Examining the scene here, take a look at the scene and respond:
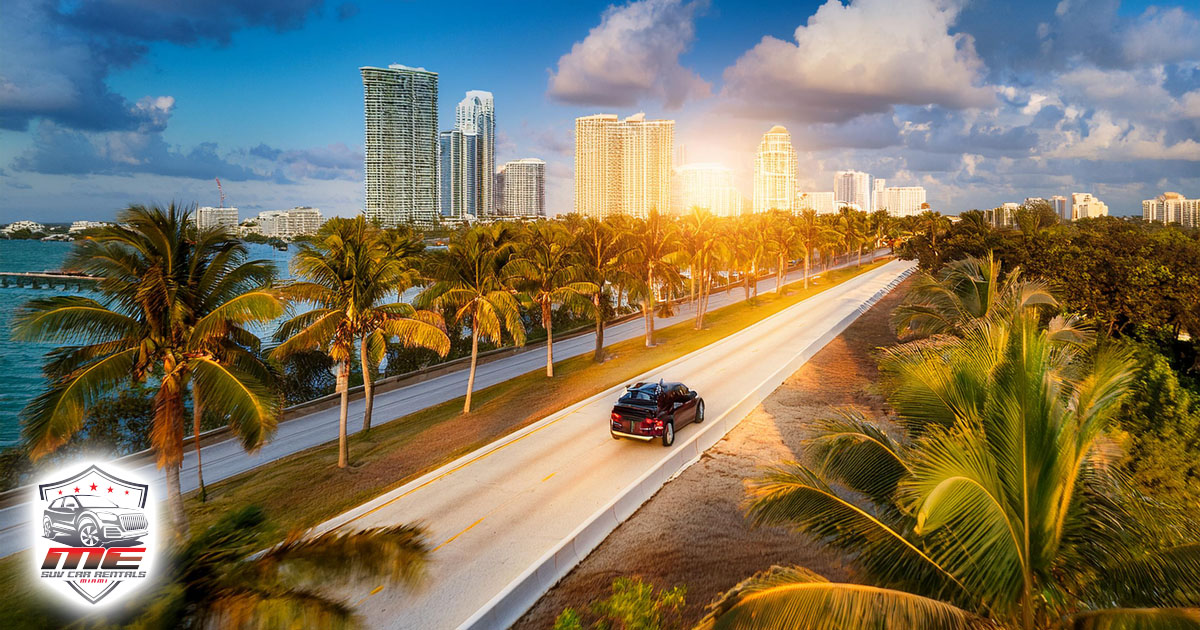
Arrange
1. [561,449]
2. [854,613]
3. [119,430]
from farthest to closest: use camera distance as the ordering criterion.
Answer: [119,430]
[561,449]
[854,613]

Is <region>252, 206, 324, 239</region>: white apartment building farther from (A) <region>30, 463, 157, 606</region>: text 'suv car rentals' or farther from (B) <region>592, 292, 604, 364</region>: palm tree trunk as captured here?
(A) <region>30, 463, 157, 606</region>: text 'suv car rentals'

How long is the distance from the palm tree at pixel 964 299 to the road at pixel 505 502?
6.29 meters

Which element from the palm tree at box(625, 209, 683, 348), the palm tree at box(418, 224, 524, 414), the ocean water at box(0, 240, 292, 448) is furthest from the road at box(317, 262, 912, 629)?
the palm tree at box(625, 209, 683, 348)

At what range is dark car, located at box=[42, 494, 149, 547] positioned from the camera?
5.00 metres

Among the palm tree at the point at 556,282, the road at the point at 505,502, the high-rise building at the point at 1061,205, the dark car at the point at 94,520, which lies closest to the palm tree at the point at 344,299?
the road at the point at 505,502

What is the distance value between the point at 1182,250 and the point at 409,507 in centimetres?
3442

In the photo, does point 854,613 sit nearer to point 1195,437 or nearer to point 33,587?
point 33,587

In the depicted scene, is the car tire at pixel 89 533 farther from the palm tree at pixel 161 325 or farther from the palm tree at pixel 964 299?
the palm tree at pixel 964 299

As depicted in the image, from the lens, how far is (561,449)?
1761cm

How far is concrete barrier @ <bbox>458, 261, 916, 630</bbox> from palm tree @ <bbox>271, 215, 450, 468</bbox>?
26.1ft

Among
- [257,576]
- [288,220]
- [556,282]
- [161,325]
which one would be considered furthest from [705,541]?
[288,220]

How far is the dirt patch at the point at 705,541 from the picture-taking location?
1035 cm

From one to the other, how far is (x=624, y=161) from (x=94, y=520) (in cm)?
19271

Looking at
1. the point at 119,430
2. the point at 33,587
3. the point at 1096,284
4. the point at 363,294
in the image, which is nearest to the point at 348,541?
the point at 33,587
